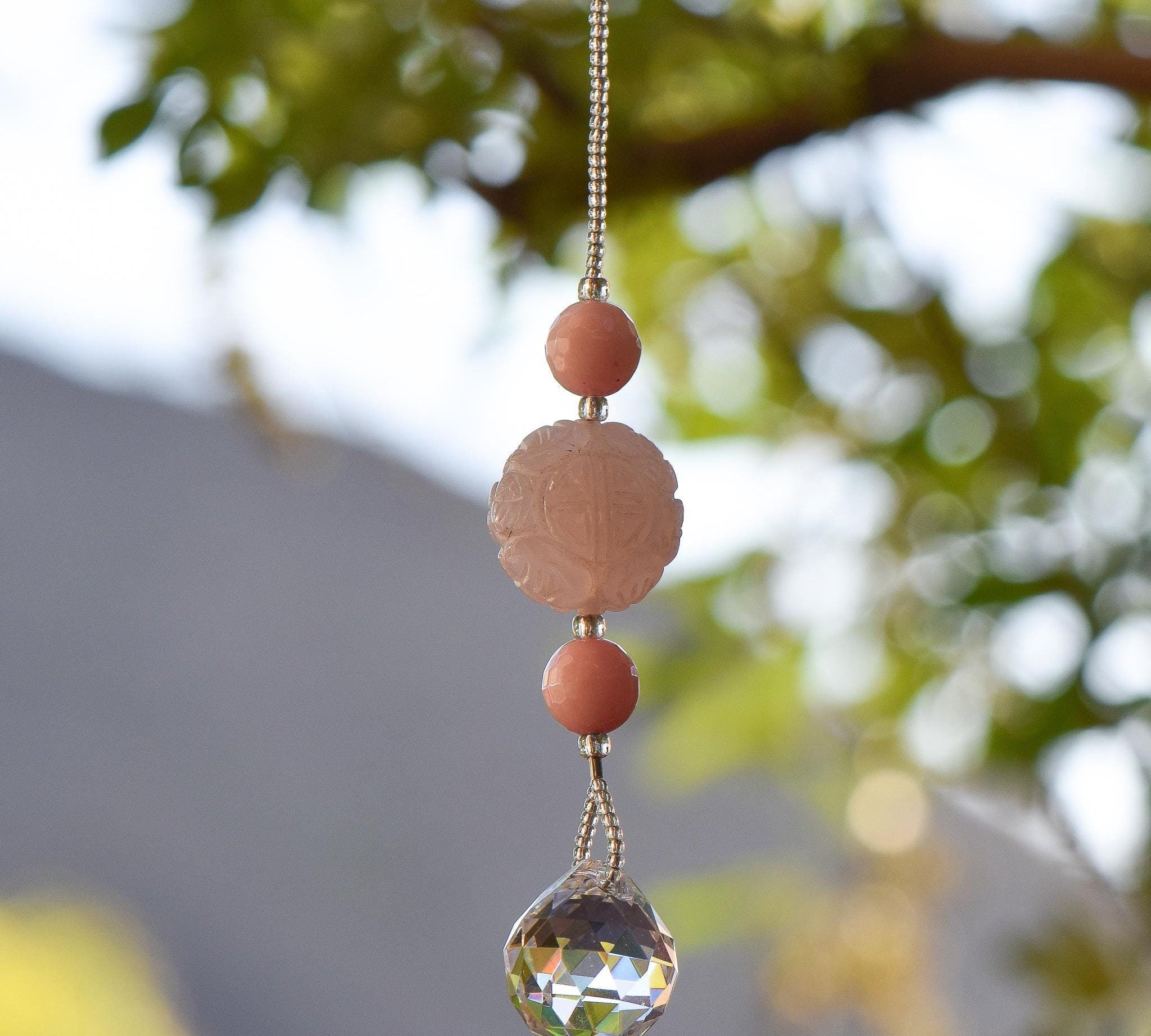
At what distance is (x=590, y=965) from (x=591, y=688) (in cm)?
8

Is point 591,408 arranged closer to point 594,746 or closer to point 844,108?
point 594,746

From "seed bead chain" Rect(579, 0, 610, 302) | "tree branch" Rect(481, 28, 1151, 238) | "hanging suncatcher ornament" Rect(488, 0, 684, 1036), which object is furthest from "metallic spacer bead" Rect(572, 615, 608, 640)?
"tree branch" Rect(481, 28, 1151, 238)

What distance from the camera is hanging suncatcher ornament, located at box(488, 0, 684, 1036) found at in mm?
363

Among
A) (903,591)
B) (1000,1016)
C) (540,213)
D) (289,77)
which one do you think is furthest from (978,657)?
(1000,1016)

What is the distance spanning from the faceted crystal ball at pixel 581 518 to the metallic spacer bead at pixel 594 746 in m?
0.04

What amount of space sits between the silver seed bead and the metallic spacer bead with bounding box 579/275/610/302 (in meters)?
0.13

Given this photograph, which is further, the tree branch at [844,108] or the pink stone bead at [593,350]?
the tree branch at [844,108]

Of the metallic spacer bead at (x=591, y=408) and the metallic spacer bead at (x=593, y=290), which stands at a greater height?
the metallic spacer bead at (x=593, y=290)

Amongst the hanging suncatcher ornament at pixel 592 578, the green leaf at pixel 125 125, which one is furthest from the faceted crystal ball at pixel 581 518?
the green leaf at pixel 125 125

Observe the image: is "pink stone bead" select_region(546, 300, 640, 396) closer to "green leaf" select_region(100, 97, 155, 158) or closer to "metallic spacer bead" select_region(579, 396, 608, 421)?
"metallic spacer bead" select_region(579, 396, 608, 421)

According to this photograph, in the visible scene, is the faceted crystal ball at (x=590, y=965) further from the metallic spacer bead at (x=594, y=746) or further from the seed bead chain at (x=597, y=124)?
the seed bead chain at (x=597, y=124)

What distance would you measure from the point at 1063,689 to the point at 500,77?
1.21 ft

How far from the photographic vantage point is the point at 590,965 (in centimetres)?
36

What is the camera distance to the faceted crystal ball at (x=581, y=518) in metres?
0.39
